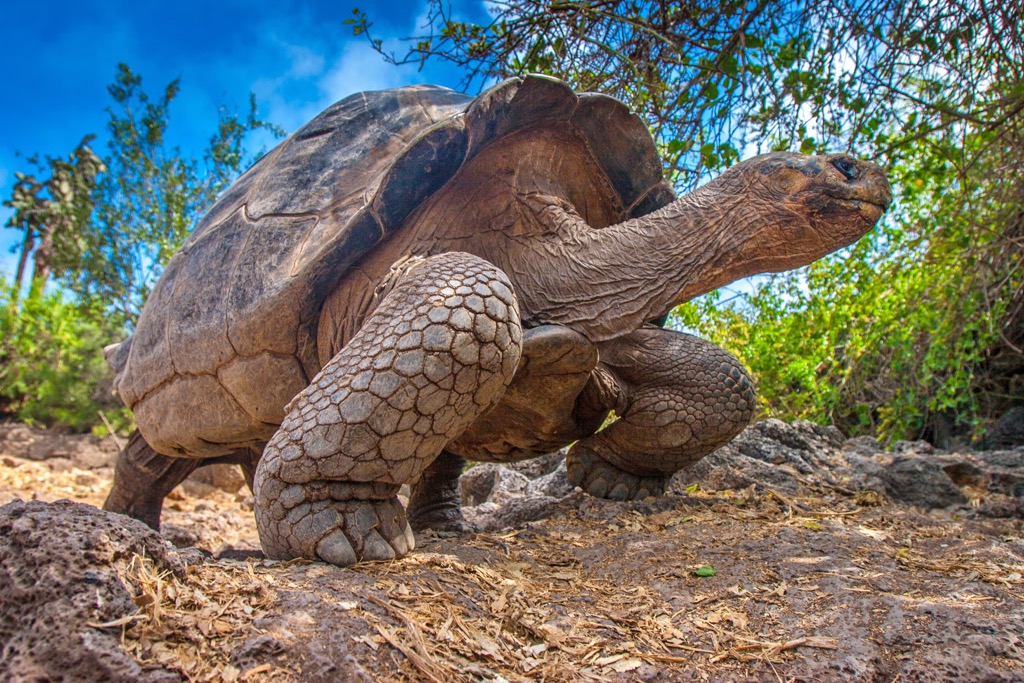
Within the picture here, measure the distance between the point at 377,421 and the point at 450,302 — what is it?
431 mm

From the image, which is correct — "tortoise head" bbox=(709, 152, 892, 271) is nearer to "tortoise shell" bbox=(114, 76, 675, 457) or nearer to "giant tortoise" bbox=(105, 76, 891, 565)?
"giant tortoise" bbox=(105, 76, 891, 565)

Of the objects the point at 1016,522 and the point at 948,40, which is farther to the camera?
the point at 948,40

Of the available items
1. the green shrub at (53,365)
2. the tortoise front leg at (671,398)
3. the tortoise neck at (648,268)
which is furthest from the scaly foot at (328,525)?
the green shrub at (53,365)

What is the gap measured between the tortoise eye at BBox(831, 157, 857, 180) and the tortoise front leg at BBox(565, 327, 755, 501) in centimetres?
110

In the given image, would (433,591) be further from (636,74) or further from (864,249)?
(864,249)

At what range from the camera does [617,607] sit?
87.4 inches

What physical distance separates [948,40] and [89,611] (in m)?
4.26

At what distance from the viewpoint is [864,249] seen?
6266mm

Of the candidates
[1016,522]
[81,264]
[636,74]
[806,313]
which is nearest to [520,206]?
[636,74]

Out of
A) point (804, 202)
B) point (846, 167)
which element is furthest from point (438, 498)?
point (846, 167)

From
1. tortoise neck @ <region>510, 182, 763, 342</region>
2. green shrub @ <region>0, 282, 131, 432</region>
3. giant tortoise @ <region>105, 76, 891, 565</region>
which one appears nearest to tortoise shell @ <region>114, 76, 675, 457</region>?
giant tortoise @ <region>105, 76, 891, 565</region>

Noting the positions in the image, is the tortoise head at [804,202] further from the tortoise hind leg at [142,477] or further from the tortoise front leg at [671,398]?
the tortoise hind leg at [142,477]

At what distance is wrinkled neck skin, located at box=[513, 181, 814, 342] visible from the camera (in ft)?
9.36

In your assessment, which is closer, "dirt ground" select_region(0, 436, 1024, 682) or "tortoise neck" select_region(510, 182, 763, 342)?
"dirt ground" select_region(0, 436, 1024, 682)
